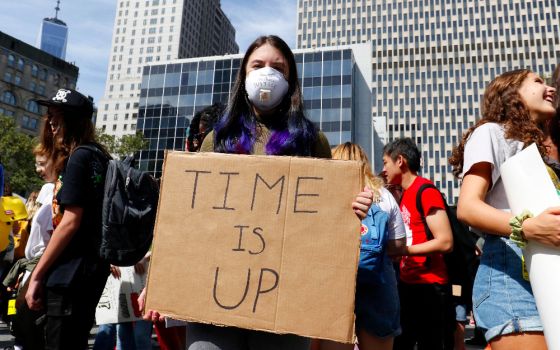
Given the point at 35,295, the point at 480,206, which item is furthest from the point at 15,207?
the point at 480,206

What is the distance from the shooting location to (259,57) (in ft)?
6.82

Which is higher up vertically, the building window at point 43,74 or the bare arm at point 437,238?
the building window at point 43,74

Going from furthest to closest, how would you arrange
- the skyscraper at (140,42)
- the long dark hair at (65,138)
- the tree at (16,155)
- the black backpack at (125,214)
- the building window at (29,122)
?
the skyscraper at (140,42) → the building window at (29,122) → the tree at (16,155) → the long dark hair at (65,138) → the black backpack at (125,214)

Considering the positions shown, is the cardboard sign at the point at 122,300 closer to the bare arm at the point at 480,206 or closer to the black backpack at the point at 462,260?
the black backpack at the point at 462,260

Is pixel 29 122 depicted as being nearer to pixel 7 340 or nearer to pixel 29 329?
pixel 7 340

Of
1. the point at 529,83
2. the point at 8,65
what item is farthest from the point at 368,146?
the point at 8,65

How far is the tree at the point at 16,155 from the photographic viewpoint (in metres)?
32.7

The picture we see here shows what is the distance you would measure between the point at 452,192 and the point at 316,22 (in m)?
51.9

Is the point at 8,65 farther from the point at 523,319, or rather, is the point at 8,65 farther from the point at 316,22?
the point at 523,319

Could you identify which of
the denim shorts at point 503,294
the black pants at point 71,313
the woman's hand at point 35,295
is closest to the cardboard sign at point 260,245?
the denim shorts at point 503,294

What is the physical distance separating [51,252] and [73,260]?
11cm

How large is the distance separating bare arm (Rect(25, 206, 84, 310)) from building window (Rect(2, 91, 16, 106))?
247 ft

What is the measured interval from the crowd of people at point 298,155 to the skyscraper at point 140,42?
101 metres

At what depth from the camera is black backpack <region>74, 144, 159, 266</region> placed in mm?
2264
